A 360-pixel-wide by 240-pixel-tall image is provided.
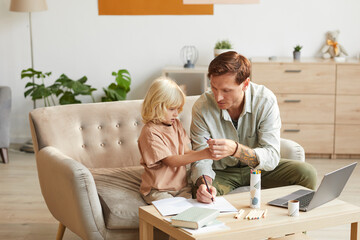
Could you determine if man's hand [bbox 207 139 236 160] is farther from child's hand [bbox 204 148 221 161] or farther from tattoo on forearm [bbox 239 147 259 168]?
tattoo on forearm [bbox 239 147 259 168]

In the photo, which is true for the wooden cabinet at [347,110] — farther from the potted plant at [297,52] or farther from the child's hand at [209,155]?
Result: the child's hand at [209,155]

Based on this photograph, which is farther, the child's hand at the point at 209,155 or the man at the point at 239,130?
the man at the point at 239,130

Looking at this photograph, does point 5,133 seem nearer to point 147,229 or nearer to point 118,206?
point 118,206

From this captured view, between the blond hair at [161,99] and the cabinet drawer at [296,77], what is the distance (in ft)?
7.92

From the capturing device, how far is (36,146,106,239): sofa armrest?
2664 millimetres

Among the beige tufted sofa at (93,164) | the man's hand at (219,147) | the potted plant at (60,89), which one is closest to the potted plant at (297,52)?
the potted plant at (60,89)

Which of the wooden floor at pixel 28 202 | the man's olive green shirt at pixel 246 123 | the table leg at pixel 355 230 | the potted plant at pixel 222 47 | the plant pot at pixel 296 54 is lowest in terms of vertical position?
the wooden floor at pixel 28 202

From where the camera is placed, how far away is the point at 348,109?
5098 millimetres

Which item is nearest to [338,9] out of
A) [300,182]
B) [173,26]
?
[173,26]

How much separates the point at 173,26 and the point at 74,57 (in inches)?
39.6

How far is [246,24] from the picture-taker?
18.0 ft

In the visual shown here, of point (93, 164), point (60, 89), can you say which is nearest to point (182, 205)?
point (93, 164)

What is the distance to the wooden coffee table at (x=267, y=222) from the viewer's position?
7.16ft

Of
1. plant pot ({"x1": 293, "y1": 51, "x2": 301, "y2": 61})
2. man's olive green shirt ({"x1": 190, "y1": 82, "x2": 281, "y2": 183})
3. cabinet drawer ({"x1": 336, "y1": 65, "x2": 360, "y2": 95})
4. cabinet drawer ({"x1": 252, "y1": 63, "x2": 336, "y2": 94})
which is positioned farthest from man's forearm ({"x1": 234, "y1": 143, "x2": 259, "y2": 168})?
plant pot ({"x1": 293, "y1": 51, "x2": 301, "y2": 61})
